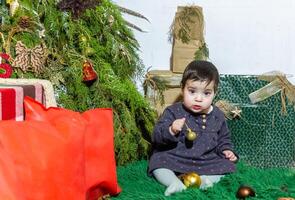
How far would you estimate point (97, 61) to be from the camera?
2299 mm

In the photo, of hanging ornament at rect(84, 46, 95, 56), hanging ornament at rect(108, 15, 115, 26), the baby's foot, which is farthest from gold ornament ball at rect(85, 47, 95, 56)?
the baby's foot

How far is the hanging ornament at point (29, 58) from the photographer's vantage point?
2.10 metres

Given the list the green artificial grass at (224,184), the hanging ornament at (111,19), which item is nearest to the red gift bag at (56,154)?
the green artificial grass at (224,184)

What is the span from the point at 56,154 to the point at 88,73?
659mm

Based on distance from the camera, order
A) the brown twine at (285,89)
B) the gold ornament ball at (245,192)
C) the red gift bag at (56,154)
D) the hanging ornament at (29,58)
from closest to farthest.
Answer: the red gift bag at (56,154) → the gold ornament ball at (245,192) → the hanging ornament at (29,58) → the brown twine at (285,89)

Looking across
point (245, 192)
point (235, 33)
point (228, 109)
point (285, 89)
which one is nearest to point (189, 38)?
point (235, 33)

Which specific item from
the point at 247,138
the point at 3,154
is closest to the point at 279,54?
the point at 247,138

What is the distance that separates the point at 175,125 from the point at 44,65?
537mm

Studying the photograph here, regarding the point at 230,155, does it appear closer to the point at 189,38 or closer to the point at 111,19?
the point at 189,38

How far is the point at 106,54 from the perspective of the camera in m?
2.35

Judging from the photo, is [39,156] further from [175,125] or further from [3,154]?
[175,125]

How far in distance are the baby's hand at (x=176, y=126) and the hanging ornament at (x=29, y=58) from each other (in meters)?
0.53

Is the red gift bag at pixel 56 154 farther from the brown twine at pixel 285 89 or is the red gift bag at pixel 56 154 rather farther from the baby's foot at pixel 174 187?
the brown twine at pixel 285 89

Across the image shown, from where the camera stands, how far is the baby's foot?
204 centimetres
